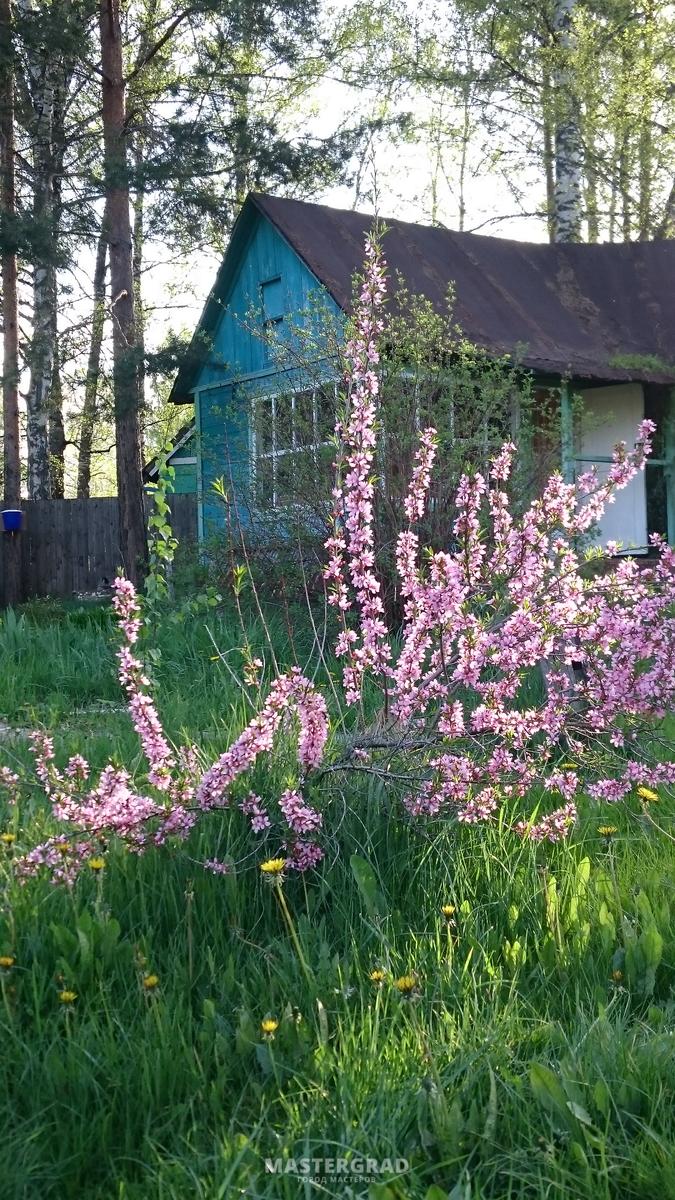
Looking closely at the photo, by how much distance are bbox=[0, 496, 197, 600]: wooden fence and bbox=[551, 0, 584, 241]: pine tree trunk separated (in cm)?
831

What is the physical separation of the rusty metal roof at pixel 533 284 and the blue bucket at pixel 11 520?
6384 millimetres

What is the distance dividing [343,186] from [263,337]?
11.3 meters

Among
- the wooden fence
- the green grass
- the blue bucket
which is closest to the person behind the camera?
the green grass

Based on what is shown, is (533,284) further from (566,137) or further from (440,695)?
(440,695)

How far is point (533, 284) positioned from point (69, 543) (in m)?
9.16

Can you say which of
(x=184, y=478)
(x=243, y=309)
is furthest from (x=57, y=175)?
(x=184, y=478)

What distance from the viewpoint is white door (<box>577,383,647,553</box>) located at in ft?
53.8

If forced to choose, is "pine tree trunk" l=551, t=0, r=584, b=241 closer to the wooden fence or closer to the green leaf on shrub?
the wooden fence

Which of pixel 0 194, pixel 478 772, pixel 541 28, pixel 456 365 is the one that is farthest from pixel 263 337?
pixel 541 28

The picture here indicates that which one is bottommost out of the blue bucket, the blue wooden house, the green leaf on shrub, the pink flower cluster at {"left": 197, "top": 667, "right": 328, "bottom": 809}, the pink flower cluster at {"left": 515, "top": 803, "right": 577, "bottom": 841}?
the green leaf on shrub

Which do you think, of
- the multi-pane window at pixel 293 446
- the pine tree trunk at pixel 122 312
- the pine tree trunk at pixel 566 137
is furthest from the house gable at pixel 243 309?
the pine tree trunk at pixel 566 137

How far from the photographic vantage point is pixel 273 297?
54.4 ft

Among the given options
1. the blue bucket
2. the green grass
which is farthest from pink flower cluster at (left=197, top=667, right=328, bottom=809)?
the blue bucket

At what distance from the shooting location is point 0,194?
18.1m
